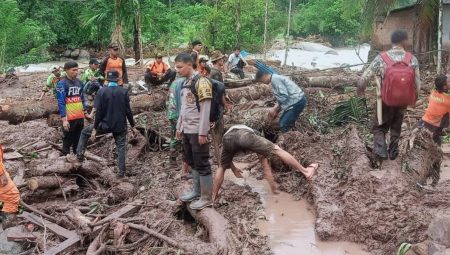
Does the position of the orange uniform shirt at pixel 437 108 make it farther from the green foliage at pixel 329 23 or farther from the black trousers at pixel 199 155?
the green foliage at pixel 329 23

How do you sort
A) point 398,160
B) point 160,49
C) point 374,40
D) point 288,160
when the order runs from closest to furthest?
1. point 288,160
2. point 398,160
3. point 374,40
4. point 160,49

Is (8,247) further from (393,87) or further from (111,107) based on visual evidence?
(393,87)

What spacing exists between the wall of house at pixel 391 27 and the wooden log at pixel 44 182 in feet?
53.1

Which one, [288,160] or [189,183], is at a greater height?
[288,160]

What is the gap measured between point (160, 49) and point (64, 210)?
20.1m

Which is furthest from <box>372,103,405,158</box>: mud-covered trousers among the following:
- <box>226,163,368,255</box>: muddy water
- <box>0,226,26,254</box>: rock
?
<box>0,226,26,254</box>: rock

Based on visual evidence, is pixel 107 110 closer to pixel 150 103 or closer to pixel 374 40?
pixel 150 103

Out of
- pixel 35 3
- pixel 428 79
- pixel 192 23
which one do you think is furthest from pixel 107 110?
pixel 192 23

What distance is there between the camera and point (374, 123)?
6297mm

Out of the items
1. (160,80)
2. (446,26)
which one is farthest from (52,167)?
(446,26)

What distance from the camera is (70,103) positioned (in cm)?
757

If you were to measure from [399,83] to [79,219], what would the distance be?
13.3 feet

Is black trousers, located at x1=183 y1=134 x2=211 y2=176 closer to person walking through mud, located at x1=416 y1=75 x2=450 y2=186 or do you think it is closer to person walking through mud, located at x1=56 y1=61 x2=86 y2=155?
person walking through mud, located at x1=56 y1=61 x2=86 y2=155

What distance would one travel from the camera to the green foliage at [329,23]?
35188 mm
